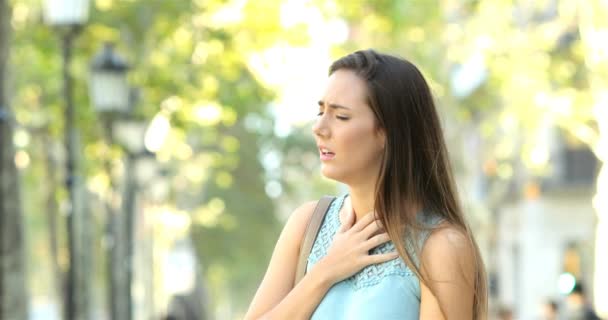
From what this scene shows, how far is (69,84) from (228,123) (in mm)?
14119

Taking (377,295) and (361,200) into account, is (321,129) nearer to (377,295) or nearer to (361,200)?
(361,200)

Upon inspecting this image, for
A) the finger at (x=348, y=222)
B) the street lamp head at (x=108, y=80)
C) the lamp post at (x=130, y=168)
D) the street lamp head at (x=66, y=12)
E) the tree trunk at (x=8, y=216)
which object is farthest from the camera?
the lamp post at (x=130, y=168)

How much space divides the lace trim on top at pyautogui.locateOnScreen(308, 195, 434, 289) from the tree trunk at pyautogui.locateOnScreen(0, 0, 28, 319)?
1259cm

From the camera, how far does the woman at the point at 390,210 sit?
3.40 meters

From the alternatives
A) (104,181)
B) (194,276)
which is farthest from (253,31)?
(194,276)

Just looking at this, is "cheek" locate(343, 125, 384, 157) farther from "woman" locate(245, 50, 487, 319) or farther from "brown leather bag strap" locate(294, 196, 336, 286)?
"brown leather bag strap" locate(294, 196, 336, 286)

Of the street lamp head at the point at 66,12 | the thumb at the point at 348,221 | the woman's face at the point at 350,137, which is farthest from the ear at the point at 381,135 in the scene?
the street lamp head at the point at 66,12

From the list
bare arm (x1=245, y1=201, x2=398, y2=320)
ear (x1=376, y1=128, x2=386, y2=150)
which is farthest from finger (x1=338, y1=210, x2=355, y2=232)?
ear (x1=376, y1=128, x2=386, y2=150)

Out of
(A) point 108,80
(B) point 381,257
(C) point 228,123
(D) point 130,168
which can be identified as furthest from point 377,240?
(C) point 228,123

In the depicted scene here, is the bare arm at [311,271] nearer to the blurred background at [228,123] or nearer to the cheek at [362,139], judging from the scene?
the cheek at [362,139]

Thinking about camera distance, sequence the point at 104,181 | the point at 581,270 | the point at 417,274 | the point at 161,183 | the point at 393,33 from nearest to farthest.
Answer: the point at 417,274 < the point at 393,33 < the point at 161,183 < the point at 104,181 < the point at 581,270

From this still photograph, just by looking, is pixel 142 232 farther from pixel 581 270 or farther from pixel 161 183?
pixel 581 270

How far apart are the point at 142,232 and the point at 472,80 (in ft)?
47.0

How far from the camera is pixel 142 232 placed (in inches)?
1574
